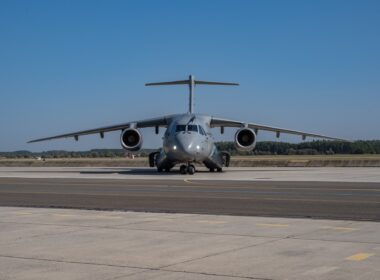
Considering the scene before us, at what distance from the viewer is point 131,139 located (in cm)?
3484

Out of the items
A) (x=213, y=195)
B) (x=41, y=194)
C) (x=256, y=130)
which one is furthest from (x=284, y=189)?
(x=256, y=130)

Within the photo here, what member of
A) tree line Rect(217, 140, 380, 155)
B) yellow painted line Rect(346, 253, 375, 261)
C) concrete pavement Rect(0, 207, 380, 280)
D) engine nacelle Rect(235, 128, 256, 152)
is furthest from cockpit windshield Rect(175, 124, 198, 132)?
tree line Rect(217, 140, 380, 155)

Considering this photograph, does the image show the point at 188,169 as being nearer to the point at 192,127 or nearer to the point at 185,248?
the point at 192,127

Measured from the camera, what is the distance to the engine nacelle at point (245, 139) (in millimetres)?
34812

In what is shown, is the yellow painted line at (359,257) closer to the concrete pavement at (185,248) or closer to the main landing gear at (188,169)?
the concrete pavement at (185,248)

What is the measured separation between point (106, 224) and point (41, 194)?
7575 mm

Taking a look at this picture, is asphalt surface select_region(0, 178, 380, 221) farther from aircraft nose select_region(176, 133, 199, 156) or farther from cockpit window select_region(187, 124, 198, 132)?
cockpit window select_region(187, 124, 198, 132)

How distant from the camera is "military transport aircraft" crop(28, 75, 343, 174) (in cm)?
3005

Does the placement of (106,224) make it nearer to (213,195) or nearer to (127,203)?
(127,203)

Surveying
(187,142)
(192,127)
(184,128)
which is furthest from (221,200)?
(192,127)

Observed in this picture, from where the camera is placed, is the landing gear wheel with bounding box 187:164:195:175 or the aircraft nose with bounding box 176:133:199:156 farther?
Result: the landing gear wheel with bounding box 187:164:195:175

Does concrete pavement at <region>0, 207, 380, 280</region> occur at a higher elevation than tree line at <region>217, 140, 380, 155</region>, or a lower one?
lower

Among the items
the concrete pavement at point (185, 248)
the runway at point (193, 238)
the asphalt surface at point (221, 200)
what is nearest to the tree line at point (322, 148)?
the asphalt surface at point (221, 200)

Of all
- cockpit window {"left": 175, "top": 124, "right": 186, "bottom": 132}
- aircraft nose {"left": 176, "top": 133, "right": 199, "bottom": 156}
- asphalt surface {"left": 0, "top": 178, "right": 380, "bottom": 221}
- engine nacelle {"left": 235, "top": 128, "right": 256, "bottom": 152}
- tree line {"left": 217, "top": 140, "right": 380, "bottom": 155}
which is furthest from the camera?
tree line {"left": 217, "top": 140, "right": 380, "bottom": 155}
